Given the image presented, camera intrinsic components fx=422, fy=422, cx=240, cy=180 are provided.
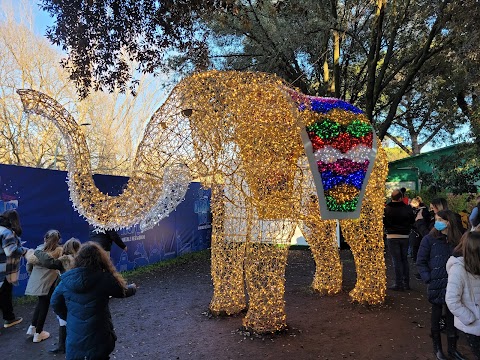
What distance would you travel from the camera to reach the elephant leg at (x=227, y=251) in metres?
5.04

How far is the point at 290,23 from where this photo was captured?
11.0m

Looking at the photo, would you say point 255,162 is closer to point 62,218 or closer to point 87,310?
point 87,310

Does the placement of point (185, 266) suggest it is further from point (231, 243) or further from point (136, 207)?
point (136, 207)

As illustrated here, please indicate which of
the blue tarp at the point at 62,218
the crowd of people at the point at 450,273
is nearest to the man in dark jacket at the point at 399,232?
the crowd of people at the point at 450,273

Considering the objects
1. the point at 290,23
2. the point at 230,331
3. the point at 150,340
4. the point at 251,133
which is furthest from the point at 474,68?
the point at 150,340

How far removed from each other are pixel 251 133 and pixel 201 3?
2.42 meters

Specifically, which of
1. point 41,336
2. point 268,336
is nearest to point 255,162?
point 268,336

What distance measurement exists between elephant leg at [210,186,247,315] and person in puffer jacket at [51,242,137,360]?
2171 millimetres

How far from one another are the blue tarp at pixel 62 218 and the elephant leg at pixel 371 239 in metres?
4.86

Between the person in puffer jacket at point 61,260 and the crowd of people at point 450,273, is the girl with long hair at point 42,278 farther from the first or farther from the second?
the crowd of people at point 450,273

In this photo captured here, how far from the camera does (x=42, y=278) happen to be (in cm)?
455

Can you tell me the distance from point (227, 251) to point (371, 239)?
1.94 meters

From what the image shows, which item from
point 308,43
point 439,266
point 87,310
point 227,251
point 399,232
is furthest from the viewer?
point 308,43

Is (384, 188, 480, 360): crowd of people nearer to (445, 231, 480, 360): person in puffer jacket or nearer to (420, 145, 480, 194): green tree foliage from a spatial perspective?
(445, 231, 480, 360): person in puffer jacket
